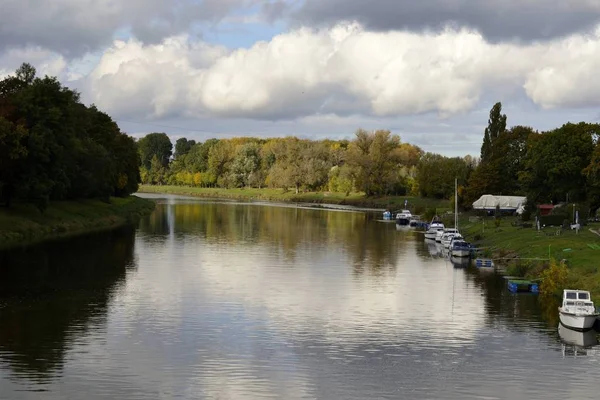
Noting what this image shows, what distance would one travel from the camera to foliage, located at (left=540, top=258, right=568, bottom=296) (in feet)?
218

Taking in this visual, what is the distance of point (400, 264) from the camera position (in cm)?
9006

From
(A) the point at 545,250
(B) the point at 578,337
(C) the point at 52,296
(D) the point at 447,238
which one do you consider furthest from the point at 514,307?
(D) the point at 447,238

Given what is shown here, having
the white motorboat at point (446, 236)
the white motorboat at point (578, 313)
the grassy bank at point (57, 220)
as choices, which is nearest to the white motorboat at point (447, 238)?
the white motorboat at point (446, 236)

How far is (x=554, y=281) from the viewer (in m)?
66.8

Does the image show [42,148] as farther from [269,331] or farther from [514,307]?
[514,307]

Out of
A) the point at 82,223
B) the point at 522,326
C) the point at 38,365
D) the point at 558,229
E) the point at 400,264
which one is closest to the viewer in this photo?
the point at 38,365

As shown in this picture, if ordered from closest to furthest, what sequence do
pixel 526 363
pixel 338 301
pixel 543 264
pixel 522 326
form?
pixel 526 363 < pixel 522 326 < pixel 338 301 < pixel 543 264

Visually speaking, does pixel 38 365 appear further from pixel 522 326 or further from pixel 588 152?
pixel 588 152

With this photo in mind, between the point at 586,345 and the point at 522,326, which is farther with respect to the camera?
the point at 522,326

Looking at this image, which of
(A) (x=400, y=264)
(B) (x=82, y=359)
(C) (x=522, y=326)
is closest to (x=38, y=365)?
(B) (x=82, y=359)

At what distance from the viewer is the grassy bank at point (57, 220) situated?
9949cm

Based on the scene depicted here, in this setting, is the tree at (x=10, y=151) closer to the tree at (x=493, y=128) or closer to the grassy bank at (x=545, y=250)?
the grassy bank at (x=545, y=250)

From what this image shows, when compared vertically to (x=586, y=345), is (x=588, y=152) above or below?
above

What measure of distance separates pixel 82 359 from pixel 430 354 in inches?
743
